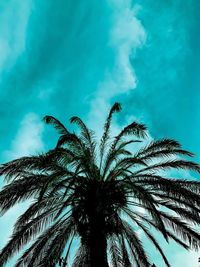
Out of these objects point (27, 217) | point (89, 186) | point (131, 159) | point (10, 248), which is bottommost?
point (10, 248)

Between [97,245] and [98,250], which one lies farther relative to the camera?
[97,245]

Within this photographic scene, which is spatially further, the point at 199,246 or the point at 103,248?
the point at 199,246

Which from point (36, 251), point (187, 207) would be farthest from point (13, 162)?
point (187, 207)

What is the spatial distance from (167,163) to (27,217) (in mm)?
5042

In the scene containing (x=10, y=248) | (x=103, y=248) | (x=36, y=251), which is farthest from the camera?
(x=36, y=251)

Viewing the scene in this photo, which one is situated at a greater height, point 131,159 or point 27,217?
point 131,159

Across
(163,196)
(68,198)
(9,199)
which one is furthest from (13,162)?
(163,196)

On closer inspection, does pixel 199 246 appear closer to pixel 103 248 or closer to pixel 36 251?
pixel 103 248

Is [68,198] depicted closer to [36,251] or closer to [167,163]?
[36,251]

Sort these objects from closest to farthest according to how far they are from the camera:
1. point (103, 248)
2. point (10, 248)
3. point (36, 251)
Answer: point (103, 248) < point (10, 248) < point (36, 251)

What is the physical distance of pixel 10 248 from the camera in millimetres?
11773

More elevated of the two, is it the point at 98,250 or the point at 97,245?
the point at 97,245

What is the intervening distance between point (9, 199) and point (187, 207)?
19.5 feet

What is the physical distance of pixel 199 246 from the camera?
11.8 meters
